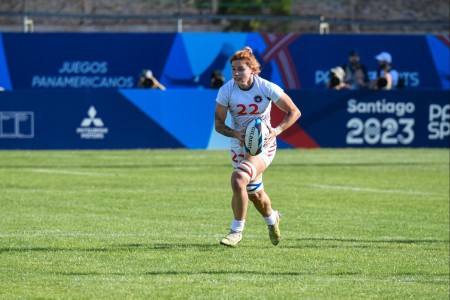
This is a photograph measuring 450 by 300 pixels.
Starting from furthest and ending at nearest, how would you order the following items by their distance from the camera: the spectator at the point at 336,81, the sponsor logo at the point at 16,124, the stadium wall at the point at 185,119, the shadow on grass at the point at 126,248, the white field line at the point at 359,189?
the spectator at the point at 336,81, the stadium wall at the point at 185,119, the sponsor logo at the point at 16,124, the white field line at the point at 359,189, the shadow on grass at the point at 126,248

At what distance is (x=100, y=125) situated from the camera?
85.7ft

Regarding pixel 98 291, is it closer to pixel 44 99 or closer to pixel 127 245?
pixel 127 245

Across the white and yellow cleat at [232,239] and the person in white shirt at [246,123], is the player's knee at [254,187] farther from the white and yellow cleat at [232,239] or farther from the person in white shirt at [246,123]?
the white and yellow cleat at [232,239]

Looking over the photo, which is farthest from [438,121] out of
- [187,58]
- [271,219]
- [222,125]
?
[222,125]

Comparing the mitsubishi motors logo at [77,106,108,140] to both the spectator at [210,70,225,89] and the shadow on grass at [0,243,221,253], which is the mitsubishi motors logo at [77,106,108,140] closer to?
the spectator at [210,70,225,89]

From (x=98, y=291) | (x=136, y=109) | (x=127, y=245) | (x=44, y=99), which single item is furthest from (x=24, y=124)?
(x=98, y=291)

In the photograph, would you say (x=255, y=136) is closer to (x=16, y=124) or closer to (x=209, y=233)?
(x=209, y=233)

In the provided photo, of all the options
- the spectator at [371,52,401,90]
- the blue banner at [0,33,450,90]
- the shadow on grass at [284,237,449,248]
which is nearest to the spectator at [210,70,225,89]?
the blue banner at [0,33,450,90]

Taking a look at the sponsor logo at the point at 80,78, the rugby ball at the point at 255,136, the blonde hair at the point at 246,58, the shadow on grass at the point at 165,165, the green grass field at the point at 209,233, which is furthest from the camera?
the sponsor logo at the point at 80,78

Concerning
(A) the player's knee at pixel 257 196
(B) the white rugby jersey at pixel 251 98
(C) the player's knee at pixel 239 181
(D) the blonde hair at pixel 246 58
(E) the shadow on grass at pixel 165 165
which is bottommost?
(E) the shadow on grass at pixel 165 165

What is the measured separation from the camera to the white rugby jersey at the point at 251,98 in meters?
11.8

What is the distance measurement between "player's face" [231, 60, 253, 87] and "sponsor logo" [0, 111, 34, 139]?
47.4ft

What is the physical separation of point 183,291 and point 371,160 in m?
16.4

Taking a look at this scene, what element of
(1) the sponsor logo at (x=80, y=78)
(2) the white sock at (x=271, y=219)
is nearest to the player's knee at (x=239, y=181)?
(2) the white sock at (x=271, y=219)
